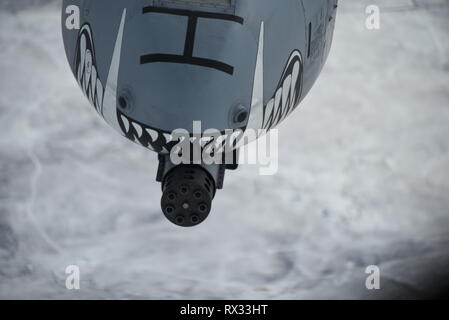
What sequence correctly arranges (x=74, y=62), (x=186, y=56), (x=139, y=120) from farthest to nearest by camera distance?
(x=74, y=62) → (x=139, y=120) → (x=186, y=56)

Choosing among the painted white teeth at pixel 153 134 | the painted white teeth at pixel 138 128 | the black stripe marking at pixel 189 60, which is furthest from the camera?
the painted white teeth at pixel 138 128

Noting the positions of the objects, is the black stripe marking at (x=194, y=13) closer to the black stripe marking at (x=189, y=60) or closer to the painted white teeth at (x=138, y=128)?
the black stripe marking at (x=189, y=60)

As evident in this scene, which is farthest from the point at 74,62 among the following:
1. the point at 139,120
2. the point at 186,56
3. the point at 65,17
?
the point at 186,56

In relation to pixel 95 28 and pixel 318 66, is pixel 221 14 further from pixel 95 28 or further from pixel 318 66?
pixel 318 66

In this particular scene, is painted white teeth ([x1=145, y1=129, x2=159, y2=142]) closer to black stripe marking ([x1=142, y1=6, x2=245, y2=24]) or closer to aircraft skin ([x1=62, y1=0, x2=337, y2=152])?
aircraft skin ([x1=62, y1=0, x2=337, y2=152])

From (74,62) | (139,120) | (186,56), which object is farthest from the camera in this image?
(74,62)

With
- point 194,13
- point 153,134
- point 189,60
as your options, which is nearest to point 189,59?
point 189,60

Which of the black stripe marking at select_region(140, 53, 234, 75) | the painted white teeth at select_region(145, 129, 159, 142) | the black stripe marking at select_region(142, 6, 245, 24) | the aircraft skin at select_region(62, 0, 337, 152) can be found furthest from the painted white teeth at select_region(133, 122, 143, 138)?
the black stripe marking at select_region(142, 6, 245, 24)

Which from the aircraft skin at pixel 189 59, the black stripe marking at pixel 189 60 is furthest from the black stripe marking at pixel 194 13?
the black stripe marking at pixel 189 60
